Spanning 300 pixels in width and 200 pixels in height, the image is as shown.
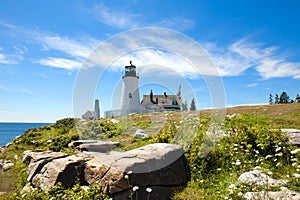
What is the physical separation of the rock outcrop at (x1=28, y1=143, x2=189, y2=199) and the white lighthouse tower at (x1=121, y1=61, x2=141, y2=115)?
799 inches

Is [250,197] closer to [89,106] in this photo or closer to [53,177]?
[53,177]

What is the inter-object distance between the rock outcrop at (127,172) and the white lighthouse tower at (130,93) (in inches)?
799

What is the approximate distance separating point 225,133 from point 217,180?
2521 mm

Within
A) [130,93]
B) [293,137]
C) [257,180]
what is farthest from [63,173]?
[130,93]

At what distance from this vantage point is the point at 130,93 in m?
27.0

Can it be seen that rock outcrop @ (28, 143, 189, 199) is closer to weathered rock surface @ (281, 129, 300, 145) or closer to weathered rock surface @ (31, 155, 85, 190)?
weathered rock surface @ (31, 155, 85, 190)

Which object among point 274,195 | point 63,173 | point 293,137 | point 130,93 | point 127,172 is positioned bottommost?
point 274,195

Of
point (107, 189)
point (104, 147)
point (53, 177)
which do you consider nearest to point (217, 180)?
point (107, 189)

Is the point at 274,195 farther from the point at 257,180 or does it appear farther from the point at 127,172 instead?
the point at 127,172

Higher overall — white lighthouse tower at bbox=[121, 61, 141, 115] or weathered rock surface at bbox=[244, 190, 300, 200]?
white lighthouse tower at bbox=[121, 61, 141, 115]

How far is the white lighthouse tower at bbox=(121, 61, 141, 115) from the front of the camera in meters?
26.6

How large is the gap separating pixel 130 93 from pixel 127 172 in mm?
22482

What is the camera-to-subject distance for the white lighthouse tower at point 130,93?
26.6m

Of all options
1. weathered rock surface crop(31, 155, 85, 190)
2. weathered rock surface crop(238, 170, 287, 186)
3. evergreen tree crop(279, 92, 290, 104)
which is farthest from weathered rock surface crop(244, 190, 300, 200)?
evergreen tree crop(279, 92, 290, 104)
